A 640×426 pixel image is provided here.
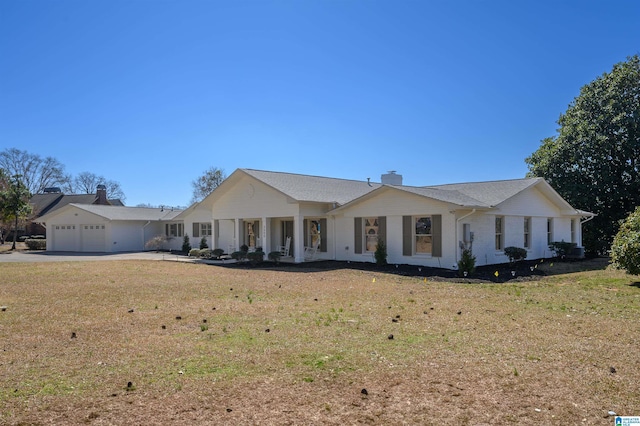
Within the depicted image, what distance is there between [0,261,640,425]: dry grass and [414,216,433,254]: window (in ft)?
24.5

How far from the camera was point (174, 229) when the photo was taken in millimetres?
37625

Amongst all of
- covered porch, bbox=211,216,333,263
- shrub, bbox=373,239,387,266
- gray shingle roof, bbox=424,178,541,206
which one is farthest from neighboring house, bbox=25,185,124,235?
gray shingle roof, bbox=424,178,541,206

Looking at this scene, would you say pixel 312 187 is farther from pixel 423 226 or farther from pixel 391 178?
pixel 423 226

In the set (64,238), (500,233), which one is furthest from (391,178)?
(64,238)

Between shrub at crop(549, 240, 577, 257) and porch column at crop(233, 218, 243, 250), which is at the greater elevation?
porch column at crop(233, 218, 243, 250)

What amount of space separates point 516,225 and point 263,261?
12.4 metres

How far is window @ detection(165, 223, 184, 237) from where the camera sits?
36.9 metres

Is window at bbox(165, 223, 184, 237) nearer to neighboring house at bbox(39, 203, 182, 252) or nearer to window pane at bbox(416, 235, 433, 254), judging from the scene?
neighboring house at bbox(39, 203, 182, 252)

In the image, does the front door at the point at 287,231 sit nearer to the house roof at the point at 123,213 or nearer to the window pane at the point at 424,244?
the window pane at the point at 424,244

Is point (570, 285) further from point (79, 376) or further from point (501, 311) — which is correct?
point (79, 376)

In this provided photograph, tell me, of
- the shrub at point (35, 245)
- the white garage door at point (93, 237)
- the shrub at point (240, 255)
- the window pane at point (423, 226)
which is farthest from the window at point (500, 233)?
A: the shrub at point (35, 245)

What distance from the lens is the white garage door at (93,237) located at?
3628 cm

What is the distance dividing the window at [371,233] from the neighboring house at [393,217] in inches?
1.8

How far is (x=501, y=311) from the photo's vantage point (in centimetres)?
988
